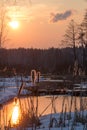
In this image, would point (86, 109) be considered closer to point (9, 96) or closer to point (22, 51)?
point (9, 96)

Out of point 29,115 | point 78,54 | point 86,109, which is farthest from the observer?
point 78,54

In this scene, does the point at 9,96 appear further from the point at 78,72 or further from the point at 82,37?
the point at 82,37

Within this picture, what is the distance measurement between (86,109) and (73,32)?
4765cm

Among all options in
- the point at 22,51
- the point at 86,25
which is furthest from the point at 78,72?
the point at 22,51

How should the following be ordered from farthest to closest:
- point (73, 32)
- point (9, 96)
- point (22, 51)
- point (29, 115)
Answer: point (22, 51) < point (73, 32) < point (9, 96) < point (29, 115)

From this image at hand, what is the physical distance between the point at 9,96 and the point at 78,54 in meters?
41.8

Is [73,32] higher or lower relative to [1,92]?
higher

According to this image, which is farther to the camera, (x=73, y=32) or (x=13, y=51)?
(x=13, y=51)

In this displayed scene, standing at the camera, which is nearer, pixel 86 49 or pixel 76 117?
pixel 76 117

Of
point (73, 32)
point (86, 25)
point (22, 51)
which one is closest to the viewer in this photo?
point (86, 25)

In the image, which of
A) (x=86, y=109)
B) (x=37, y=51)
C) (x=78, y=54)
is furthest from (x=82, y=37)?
(x=37, y=51)

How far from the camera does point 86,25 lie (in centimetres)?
5503

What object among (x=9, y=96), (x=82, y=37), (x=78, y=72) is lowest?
(x=9, y=96)

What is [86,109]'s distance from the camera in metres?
11.9
